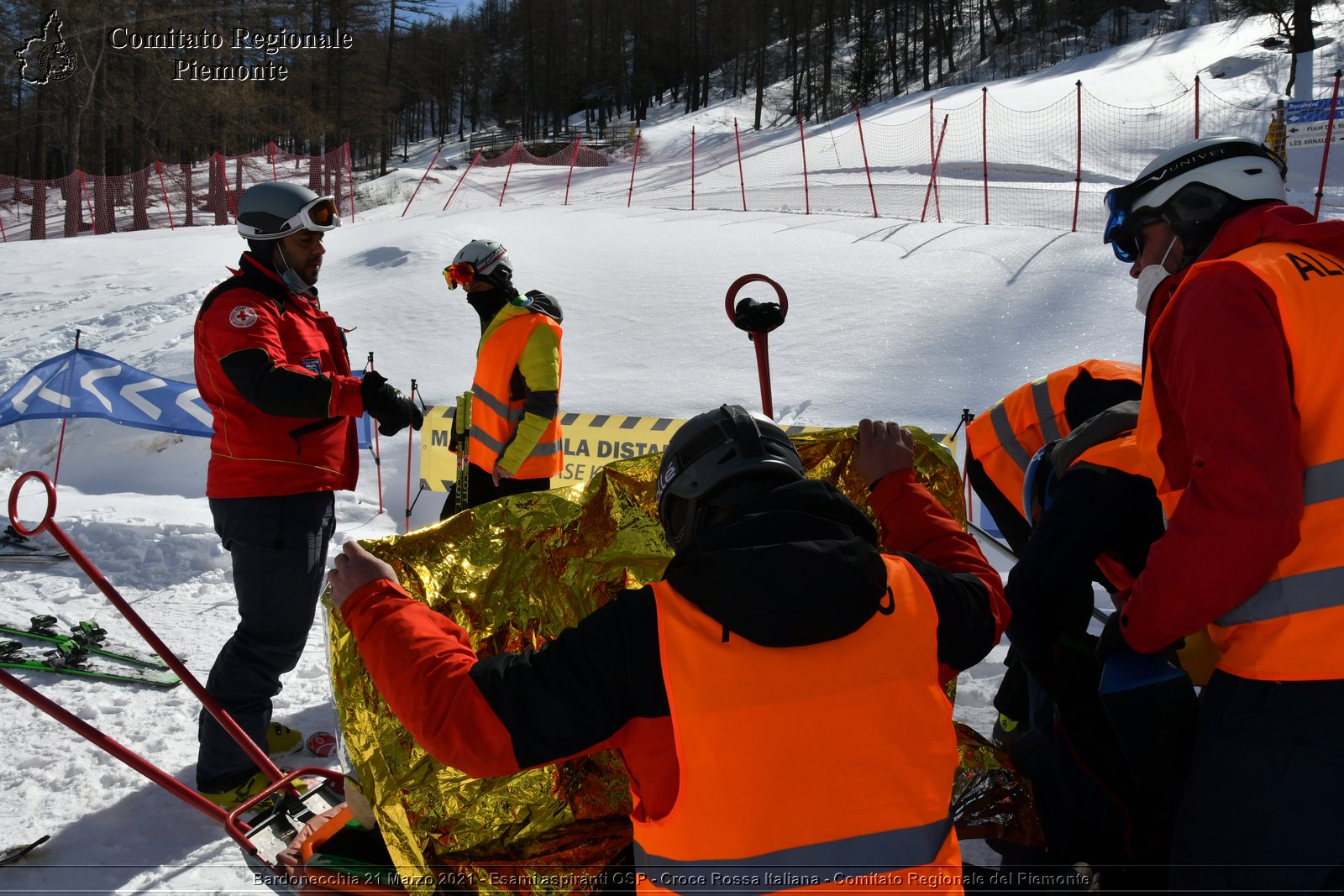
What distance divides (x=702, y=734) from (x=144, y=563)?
4.62 metres

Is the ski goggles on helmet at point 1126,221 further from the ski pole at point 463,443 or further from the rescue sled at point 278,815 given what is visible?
the ski pole at point 463,443

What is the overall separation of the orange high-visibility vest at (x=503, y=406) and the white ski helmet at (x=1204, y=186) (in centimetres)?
242

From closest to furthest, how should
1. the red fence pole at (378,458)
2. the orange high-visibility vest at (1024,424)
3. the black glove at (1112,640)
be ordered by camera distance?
the black glove at (1112,640) → the orange high-visibility vest at (1024,424) → the red fence pole at (378,458)

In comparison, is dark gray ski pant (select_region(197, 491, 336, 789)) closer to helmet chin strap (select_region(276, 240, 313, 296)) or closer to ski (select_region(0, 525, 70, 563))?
helmet chin strap (select_region(276, 240, 313, 296))

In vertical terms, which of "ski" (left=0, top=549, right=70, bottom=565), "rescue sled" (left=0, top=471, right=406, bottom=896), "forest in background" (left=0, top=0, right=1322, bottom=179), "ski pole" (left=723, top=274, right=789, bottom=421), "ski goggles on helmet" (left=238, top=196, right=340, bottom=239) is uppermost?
"forest in background" (left=0, top=0, right=1322, bottom=179)

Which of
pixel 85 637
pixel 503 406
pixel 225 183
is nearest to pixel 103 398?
pixel 85 637

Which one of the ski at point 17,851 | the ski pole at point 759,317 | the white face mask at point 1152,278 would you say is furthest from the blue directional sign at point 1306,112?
the ski at point 17,851

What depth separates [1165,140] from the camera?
20.8m

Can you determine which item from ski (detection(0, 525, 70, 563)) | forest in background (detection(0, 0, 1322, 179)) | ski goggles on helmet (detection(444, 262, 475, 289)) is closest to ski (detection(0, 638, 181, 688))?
ski (detection(0, 525, 70, 563))

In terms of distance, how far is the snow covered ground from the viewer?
117 inches

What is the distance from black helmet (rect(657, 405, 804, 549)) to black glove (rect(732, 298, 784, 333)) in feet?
4.21

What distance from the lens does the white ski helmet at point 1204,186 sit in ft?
6.07

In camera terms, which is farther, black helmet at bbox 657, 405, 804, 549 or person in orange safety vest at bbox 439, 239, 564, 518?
person in orange safety vest at bbox 439, 239, 564, 518

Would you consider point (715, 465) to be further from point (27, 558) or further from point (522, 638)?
point (27, 558)
